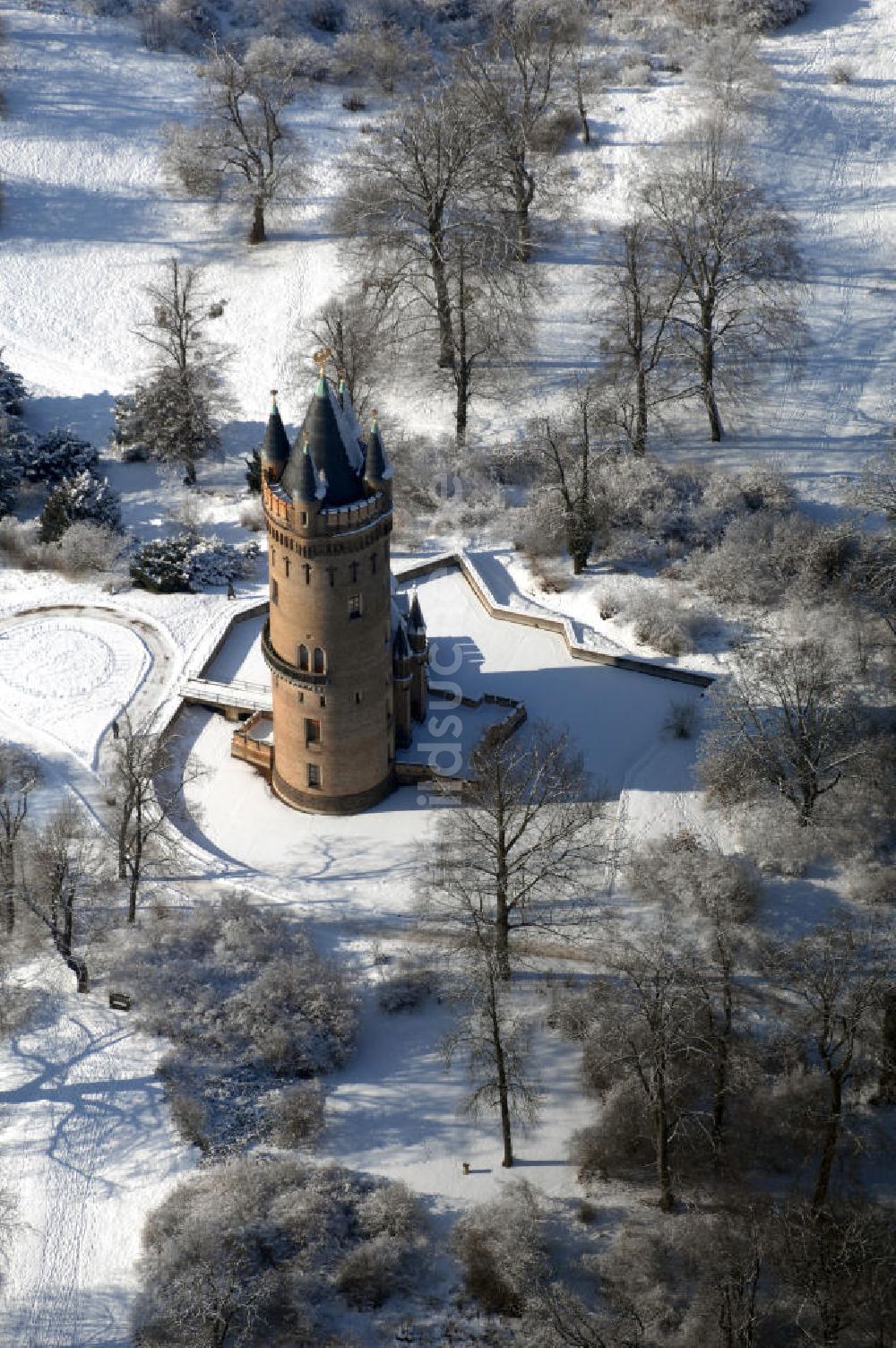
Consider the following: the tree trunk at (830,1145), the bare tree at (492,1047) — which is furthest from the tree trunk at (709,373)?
the tree trunk at (830,1145)

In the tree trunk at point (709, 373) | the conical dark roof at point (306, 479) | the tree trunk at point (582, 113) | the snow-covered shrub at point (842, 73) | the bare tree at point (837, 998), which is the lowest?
the bare tree at point (837, 998)

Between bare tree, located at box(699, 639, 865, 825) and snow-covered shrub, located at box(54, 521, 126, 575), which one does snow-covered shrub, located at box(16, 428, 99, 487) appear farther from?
bare tree, located at box(699, 639, 865, 825)

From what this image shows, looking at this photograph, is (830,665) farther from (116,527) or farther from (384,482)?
(116,527)

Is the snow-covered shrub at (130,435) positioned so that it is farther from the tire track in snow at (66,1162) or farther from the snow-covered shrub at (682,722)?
the tire track in snow at (66,1162)

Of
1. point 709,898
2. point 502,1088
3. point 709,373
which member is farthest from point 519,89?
point 502,1088

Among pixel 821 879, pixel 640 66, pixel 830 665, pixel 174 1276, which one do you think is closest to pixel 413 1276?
pixel 174 1276

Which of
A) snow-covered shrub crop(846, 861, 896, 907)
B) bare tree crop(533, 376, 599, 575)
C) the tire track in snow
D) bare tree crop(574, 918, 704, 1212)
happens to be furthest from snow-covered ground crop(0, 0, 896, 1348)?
bare tree crop(533, 376, 599, 575)
